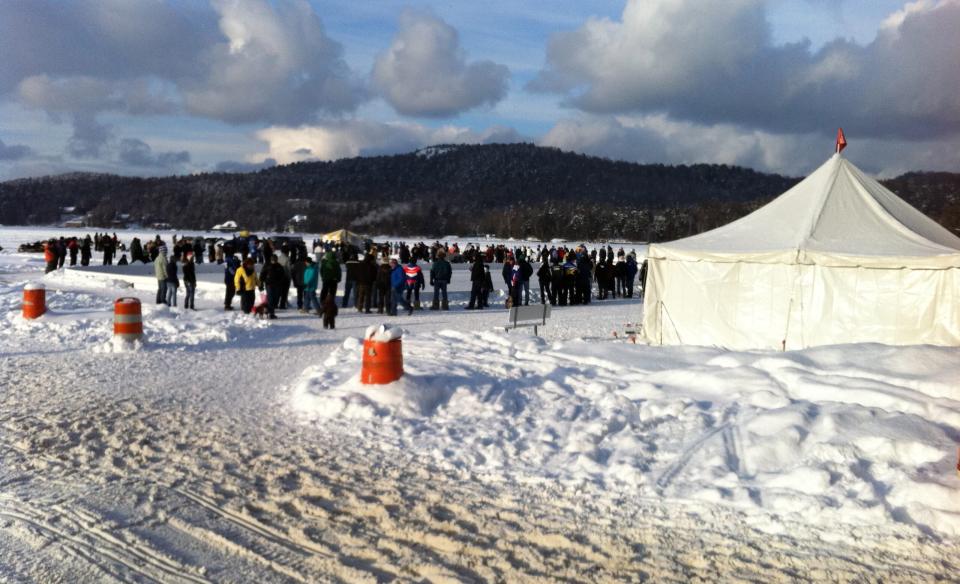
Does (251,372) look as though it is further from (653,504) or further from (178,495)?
(653,504)

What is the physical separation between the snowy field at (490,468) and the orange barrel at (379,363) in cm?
22

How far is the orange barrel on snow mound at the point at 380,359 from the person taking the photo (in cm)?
906

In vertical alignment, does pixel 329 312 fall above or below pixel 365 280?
below

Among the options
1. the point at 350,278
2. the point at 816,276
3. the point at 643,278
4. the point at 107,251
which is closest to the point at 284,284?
the point at 350,278

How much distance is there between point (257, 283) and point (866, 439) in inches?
648

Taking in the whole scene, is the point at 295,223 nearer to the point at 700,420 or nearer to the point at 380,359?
the point at 380,359

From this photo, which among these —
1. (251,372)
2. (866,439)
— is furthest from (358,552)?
(251,372)

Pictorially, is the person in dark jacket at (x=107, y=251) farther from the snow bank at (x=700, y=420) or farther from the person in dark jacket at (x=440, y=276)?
the snow bank at (x=700, y=420)

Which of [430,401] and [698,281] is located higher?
[698,281]

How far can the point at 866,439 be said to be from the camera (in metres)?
6.72

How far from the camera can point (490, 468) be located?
22.1 ft

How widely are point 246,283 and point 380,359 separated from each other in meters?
9.75

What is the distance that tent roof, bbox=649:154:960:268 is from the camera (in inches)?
512

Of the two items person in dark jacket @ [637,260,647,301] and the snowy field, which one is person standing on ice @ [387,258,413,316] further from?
the snowy field
